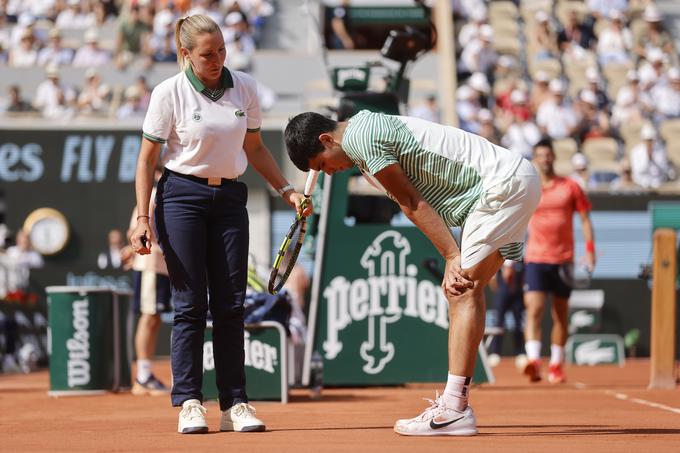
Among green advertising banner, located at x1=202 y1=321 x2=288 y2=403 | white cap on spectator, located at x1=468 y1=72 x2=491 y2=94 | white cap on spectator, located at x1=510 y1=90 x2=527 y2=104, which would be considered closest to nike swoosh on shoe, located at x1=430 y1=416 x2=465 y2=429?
green advertising banner, located at x1=202 y1=321 x2=288 y2=403

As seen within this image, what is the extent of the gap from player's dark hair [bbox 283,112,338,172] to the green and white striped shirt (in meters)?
0.12

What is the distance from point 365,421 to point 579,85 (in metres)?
16.5

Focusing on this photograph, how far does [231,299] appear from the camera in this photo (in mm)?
7188

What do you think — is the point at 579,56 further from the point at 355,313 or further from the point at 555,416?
the point at 555,416

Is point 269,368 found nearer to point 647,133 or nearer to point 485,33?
point 647,133

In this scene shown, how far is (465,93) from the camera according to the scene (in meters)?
22.5

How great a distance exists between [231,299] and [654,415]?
2795 mm

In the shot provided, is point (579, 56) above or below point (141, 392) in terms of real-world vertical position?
above

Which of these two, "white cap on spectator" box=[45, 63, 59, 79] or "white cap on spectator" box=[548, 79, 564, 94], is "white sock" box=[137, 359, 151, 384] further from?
"white cap on spectator" box=[548, 79, 564, 94]

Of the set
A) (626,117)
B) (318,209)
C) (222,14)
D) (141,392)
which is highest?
(222,14)

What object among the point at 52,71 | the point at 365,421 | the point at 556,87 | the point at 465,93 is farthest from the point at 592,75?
the point at 365,421

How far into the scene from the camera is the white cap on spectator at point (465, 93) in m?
22.4

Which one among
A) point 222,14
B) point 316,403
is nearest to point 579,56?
point 222,14

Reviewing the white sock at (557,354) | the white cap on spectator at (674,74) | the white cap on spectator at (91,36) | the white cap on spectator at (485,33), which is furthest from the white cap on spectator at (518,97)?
the white sock at (557,354)
